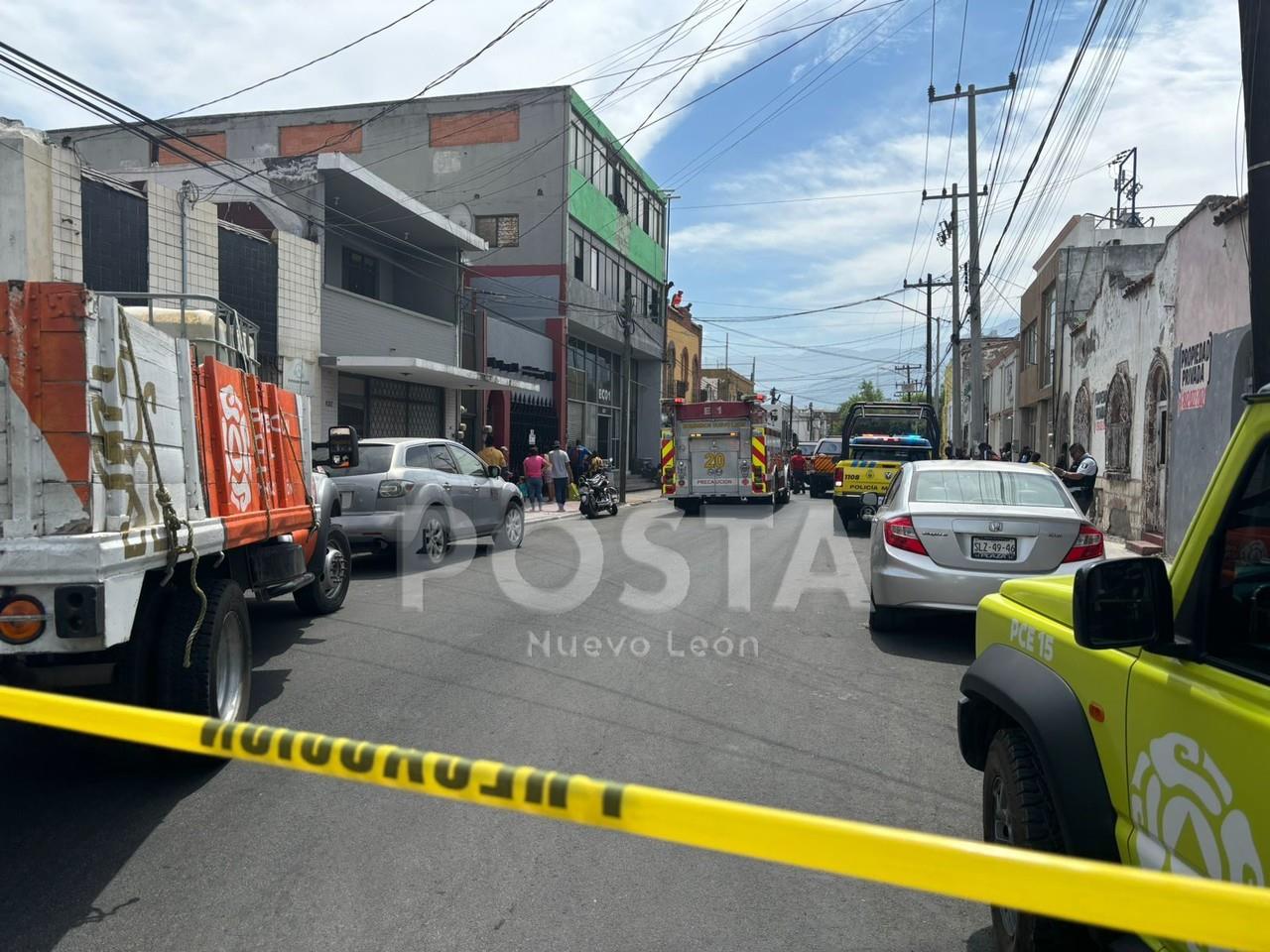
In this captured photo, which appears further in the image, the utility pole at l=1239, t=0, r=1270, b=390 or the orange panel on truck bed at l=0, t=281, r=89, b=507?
the utility pole at l=1239, t=0, r=1270, b=390

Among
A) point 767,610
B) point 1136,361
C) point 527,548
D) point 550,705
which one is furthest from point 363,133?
point 550,705

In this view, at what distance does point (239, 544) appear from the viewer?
17.6 feet

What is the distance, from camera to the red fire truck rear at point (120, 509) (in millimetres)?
3621

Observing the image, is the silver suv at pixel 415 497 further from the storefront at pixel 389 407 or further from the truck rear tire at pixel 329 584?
the storefront at pixel 389 407

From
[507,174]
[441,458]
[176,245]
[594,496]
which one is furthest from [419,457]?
[507,174]

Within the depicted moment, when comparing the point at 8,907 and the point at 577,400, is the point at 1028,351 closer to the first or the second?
the point at 577,400

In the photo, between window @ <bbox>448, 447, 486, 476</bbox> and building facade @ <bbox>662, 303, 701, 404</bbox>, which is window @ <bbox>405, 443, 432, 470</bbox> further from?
building facade @ <bbox>662, 303, 701, 404</bbox>

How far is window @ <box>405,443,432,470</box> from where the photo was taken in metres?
12.1

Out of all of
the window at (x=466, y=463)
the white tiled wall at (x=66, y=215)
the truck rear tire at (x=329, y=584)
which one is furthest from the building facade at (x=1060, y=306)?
the white tiled wall at (x=66, y=215)

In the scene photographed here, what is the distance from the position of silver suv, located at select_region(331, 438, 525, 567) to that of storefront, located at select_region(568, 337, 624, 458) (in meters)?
21.2

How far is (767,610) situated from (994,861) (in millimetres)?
7718

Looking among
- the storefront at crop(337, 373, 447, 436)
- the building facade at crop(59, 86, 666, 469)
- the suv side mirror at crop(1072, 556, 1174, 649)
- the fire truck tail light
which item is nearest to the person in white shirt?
the suv side mirror at crop(1072, 556, 1174, 649)

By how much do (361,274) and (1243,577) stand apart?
2325 centimetres

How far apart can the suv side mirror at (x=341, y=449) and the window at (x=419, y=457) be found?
302cm
